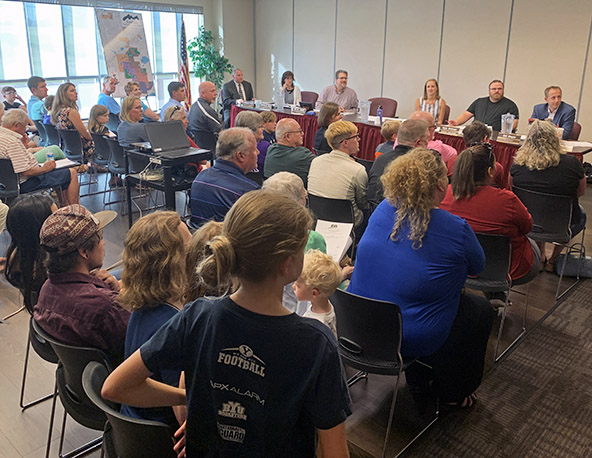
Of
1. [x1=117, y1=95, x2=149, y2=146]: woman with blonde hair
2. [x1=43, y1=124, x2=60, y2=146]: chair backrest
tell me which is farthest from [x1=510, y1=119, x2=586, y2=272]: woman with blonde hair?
[x1=43, y1=124, x2=60, y2=146]: chair backrest

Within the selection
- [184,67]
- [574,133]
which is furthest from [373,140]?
[184,67]

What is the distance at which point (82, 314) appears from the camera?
A: 1879 mm

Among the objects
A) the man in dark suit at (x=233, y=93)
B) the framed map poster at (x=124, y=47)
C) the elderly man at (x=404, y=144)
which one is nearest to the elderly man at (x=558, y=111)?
the elderly man at (x=404, y=144)

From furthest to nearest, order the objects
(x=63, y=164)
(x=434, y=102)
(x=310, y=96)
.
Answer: (x=310, y=96) < (x=434, y=102) < (x=63, y=164)

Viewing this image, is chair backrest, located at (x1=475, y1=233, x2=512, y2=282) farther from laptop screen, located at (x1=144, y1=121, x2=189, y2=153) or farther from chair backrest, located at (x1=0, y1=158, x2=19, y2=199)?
chair backrest, located at (x1=0, y1=158, x2=19, y2=199)

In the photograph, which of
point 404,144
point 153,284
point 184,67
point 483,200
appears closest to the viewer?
point 153,284

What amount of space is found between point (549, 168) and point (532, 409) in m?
1.90

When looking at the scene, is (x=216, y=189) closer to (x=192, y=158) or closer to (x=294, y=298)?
(x=294, y=298)

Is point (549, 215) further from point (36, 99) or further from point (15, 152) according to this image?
point (36, 99)

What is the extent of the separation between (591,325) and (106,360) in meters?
3.17

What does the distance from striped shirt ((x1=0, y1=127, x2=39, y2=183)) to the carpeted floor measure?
4011 mm

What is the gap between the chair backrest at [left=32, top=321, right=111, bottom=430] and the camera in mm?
1762

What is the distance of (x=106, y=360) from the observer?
5.83 feet

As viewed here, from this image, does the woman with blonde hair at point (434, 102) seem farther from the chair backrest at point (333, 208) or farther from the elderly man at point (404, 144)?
the chair backrest at point (333, 208)
